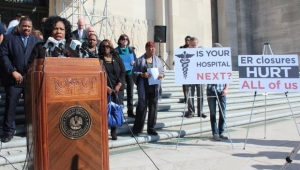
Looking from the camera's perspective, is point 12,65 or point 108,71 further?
point 108,71

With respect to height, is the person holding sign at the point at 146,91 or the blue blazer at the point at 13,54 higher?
the blue blazer at the point at 13,54

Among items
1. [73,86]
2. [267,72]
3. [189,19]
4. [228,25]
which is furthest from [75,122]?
[228,25]

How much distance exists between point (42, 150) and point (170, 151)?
3.15 metres

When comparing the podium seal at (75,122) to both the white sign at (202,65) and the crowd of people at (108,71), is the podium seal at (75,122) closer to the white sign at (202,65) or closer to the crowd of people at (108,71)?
the crowd of people at (108,71)

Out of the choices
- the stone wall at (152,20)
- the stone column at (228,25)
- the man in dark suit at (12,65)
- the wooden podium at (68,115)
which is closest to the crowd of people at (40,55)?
the man in dark suit at (12,65)

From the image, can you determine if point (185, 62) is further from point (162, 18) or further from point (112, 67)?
point (162, 18)

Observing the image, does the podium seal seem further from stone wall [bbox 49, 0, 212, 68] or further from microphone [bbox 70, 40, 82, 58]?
stone wall [bbox 49, 0, 212, 68]

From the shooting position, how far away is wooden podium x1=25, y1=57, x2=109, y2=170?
2.27 m

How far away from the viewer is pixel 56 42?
2.69 m

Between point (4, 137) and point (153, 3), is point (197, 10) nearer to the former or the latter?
point (153, 3)

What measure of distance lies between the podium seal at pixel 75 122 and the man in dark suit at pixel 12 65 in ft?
9.29

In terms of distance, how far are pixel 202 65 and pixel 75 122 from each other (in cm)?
368

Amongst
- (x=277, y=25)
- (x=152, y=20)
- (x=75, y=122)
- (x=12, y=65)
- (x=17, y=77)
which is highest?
(x=277, y=25)

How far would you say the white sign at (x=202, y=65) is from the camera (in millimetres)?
5547
